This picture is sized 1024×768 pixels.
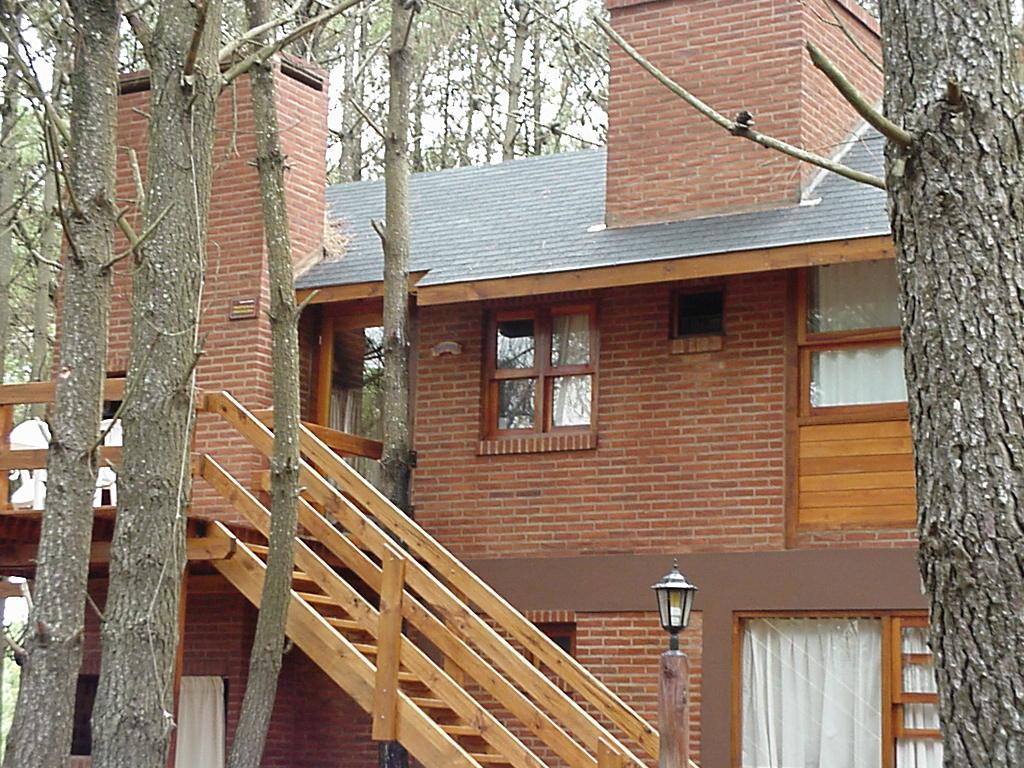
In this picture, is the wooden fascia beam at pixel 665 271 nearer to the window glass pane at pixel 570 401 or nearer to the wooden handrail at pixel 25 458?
the window glass pane at pixel 570 401

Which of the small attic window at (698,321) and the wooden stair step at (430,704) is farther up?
the small attic window at (698,321)

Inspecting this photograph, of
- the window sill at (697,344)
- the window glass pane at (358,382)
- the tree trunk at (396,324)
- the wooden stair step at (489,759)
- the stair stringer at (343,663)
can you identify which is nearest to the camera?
the stair stringer at (343,663)

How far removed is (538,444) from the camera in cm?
1384

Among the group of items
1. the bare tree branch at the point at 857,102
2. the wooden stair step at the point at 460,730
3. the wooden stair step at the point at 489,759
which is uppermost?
the bare tree branch at the point at 857,102

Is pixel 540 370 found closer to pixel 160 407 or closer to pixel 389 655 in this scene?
pixel 389 655

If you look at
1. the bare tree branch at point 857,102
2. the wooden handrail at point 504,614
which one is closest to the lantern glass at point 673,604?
the wooden handrail at point 504,614

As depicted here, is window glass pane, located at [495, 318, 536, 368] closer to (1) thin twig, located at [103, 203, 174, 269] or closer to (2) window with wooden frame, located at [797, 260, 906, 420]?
(2) window with wooden frame, located at [797, 260, 906, 420]

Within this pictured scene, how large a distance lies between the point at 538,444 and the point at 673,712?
475 cm

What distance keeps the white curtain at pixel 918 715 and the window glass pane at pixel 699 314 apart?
295 cm

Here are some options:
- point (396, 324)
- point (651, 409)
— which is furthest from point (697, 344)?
point (396, 324)

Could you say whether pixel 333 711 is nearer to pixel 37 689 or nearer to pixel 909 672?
pixel 909 672

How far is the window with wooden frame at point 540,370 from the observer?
13906mm

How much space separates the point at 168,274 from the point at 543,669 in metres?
5.85

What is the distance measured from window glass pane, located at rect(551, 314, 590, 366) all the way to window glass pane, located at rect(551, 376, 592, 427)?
15 cm
